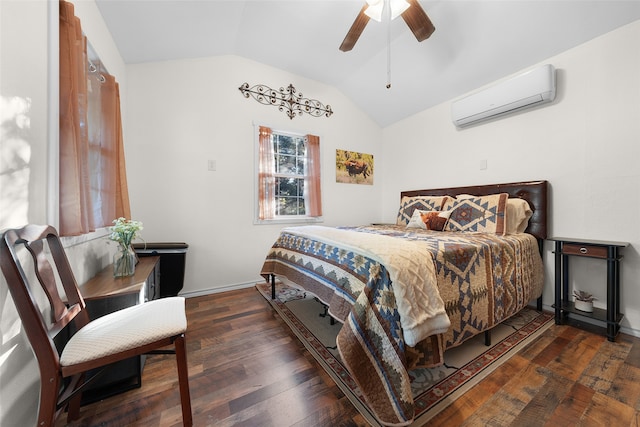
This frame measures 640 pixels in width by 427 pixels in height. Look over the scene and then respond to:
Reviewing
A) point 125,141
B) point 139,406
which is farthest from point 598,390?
point 125,141

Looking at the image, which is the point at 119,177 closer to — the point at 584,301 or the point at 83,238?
the point at 83,238

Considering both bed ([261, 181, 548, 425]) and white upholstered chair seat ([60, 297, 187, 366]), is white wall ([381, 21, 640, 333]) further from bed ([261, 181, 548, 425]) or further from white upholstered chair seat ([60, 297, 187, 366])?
white upholstered chair seat ([60, 297, 187, 366])

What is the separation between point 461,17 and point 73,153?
3197 millimetres

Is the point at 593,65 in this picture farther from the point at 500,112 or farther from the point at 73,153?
the point at 73,153

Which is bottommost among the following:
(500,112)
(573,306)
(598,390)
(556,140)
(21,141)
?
(598,390)

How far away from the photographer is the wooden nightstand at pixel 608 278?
1.75m

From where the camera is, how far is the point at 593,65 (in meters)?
2.02

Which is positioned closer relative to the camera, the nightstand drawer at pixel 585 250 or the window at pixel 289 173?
the nightstand drawer at pixel 585 250

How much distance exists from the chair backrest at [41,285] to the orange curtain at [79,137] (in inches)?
9.4

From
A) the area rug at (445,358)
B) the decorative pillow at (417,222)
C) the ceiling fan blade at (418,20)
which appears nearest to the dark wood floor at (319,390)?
the area rug at (445,358)

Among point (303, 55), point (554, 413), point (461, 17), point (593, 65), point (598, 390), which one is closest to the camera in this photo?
point (554, 413)

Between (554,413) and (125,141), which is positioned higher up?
(125,141)

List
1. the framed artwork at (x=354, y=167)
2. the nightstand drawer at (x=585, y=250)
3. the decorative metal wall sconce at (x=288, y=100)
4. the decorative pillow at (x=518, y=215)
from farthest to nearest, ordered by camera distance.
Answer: the framed artwork at (x=354, y=167) < the decorative metal wall sconce at (x=288, y=100) < the decorative pillow at (x=518, y=215) < the nightstand drawer at (x=585, y=250)

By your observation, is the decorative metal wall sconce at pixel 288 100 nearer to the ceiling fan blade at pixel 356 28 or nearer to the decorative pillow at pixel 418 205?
the ceiling fan blade at pixel 356 28
